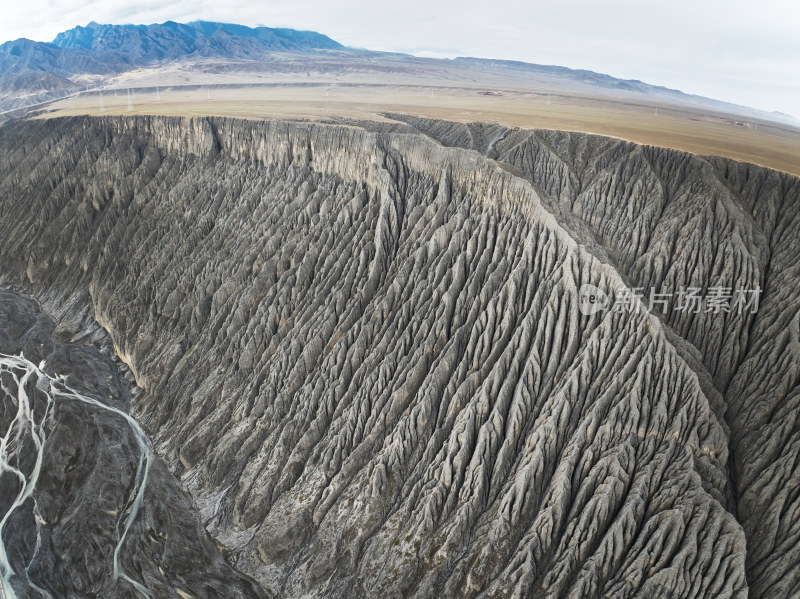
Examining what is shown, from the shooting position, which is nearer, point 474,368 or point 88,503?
point 474,368

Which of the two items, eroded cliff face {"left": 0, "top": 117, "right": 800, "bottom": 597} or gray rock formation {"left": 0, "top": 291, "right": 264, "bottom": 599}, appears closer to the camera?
eroded cliff face {"left": 0, "top": 117, "right": 800, "bottom": 597}

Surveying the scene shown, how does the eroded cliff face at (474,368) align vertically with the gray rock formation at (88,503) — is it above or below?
above

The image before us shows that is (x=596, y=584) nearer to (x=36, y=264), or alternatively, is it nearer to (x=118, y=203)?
(x=118, y=203)

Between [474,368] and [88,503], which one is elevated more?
[474,368]

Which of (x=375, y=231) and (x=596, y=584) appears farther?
(x=375, y=231)

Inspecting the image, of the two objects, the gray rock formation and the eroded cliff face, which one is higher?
the eroded cliff face

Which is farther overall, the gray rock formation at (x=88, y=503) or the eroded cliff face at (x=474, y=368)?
the gray rock formation at (x=88, y=503)

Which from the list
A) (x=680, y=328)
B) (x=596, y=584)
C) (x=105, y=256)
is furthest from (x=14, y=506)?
(x=680, y=328)

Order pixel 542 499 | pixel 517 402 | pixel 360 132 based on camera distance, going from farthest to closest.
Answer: pixel 360 132
pixel 517 402
pixel 542 499
